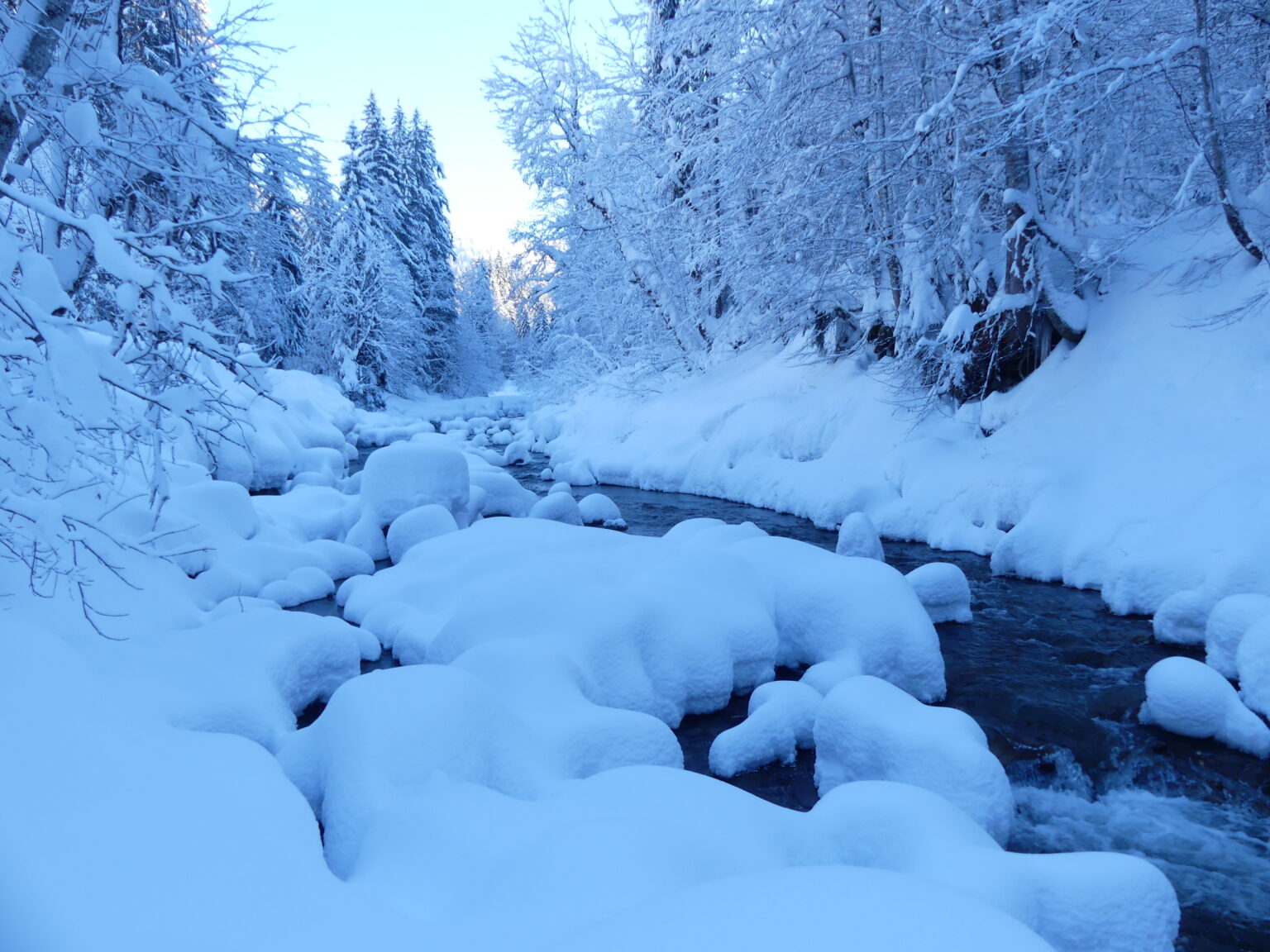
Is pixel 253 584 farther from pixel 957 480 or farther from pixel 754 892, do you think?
pixel 957 480

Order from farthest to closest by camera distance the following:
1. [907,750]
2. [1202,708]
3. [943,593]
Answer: [943,593] < [1202,708] < [907,750]

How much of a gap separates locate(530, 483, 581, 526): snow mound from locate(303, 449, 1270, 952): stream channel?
4912mm

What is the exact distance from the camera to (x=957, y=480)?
9.21 meters

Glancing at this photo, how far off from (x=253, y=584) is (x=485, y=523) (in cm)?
240

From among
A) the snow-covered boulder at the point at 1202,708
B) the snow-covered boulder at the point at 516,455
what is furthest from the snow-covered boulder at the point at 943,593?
the snow-covered boulder at the point at 516,455

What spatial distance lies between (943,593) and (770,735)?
2.91 metres

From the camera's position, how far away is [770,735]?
436 cm

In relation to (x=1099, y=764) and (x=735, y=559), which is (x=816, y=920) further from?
(x=735, y=559)

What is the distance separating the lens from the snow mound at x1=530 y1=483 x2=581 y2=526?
9938mm

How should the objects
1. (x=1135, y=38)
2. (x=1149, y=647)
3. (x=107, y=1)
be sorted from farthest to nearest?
(x=1135, y=38), (x=1149, y=647), (x=107, y=1)

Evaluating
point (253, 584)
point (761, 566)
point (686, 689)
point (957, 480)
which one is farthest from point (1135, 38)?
point (253, 584)

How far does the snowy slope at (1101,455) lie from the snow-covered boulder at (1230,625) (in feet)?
2.30

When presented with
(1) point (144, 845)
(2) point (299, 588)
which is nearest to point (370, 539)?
(2) point (299, 588)

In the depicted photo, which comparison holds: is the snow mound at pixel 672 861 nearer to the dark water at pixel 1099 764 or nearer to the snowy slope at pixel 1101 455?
the dark water at pixel 1099 764
